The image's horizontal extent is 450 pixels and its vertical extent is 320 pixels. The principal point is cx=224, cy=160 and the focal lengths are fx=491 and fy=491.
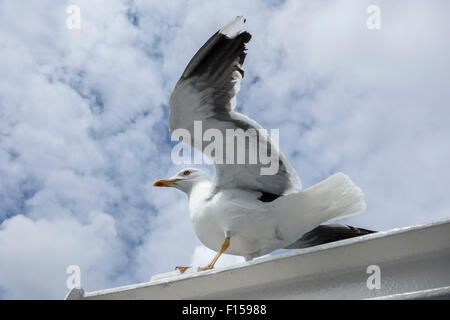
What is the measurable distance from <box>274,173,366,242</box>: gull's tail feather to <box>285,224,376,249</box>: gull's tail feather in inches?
12.9

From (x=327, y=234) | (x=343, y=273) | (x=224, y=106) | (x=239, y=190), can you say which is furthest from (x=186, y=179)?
(x=343, y=273)

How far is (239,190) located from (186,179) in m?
0.52

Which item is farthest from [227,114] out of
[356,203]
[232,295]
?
[232,295]

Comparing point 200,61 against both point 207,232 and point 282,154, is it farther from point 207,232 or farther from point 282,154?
point 207,232

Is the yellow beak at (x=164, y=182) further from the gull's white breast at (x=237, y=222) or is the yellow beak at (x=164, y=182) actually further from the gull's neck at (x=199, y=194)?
the gull's white breast at (x=237, y=222)

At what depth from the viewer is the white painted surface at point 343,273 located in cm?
162

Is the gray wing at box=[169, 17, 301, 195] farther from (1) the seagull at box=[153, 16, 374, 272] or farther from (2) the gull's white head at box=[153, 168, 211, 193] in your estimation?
(2) the gull's white head at box=[153, 168, 211, 193]

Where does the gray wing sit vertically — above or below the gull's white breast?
above

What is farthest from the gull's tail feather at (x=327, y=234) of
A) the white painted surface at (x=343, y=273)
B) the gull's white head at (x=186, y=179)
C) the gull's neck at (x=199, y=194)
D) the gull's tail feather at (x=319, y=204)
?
the white painted surface at (x=343, y=273)

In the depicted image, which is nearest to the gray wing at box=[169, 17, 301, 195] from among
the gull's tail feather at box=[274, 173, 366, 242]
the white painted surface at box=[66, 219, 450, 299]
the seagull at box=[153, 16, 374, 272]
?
the seagull at box=[153, 16, 374, 272]

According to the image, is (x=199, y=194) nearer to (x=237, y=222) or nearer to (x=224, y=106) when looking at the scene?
(x=237, y=222)

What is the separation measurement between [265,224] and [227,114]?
0.74 m

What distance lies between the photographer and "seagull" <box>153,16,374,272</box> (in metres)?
2.92

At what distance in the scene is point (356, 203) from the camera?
9.32 ft
